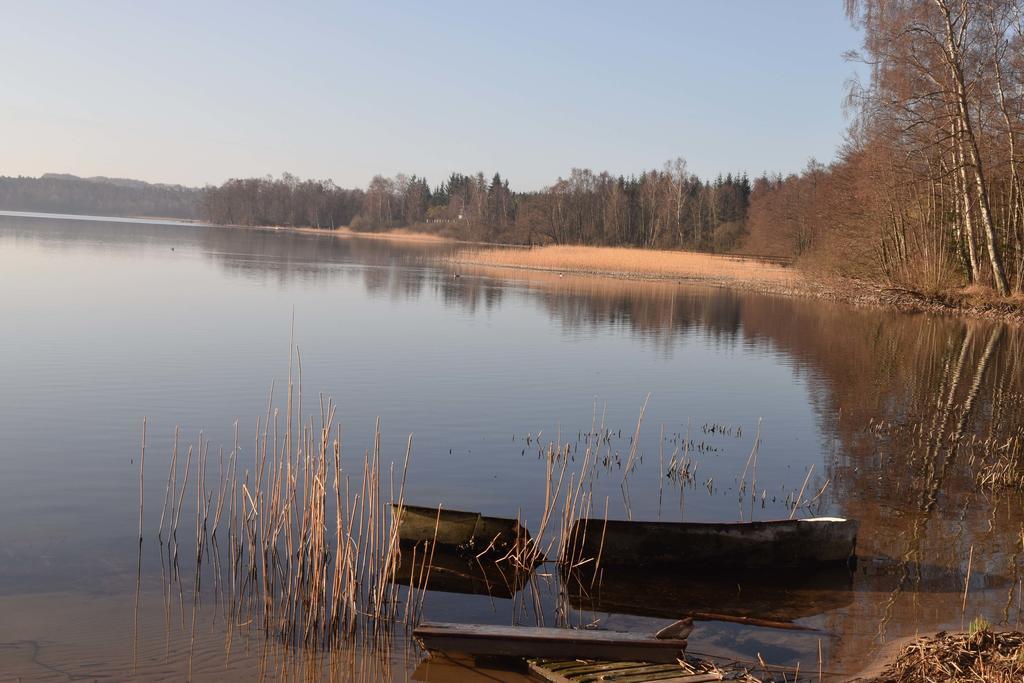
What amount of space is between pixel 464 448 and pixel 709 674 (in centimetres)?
712

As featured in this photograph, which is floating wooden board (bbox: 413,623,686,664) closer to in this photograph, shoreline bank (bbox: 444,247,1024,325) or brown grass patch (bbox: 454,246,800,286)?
shoreline bank (bbox: 444,247,1024,325)

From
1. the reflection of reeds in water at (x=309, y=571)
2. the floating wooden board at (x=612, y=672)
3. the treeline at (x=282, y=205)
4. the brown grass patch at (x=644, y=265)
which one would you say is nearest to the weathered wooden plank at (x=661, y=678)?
the floating wooden board at (x=612, y=672)

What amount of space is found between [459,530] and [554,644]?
2.28m

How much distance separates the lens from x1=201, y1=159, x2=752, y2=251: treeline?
100000 millimetres

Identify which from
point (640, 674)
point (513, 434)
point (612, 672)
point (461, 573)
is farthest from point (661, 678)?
point (513, 434)

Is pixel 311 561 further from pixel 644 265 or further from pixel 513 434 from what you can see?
pixel 644 265

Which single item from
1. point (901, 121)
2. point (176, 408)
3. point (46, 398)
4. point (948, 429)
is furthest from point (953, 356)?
point (46, 398)

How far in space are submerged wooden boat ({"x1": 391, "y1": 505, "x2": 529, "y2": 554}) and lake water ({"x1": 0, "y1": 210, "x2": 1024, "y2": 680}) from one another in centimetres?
69

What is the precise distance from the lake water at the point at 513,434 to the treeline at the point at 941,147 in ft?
13.3

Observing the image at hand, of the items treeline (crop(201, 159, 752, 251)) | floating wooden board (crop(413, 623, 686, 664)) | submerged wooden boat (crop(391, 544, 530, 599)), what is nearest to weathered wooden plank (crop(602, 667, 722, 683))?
floating wooden board (crop(413, 623, 686, 664))

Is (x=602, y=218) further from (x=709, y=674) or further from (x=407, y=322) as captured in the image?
(x=709, y=674)

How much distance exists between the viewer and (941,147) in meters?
30.6

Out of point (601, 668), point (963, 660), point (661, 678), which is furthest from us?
point (601, 668)

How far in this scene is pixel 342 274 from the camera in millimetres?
45406
